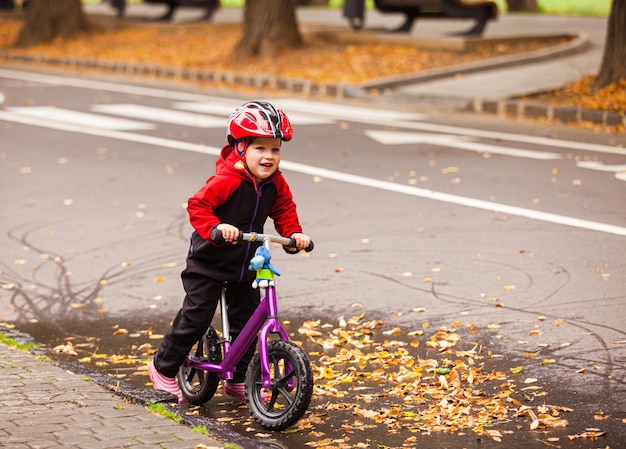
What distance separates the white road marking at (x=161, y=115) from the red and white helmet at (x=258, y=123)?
964 cm

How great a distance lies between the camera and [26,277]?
787cm

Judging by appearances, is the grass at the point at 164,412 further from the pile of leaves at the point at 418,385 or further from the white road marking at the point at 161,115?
the white road marking at the point at 161,115

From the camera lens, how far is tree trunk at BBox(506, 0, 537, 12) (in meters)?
36.0

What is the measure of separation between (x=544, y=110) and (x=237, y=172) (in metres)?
10.6

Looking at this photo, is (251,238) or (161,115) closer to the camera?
(251,238)

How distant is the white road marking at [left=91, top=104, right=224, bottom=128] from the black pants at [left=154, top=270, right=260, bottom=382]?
9359 millimetres

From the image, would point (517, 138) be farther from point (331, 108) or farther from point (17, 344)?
point (17, 344)

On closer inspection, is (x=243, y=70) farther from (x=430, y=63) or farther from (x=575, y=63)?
(x=575, y=63)

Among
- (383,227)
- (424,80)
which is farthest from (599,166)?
(424,80)

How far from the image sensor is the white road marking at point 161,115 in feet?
48.9

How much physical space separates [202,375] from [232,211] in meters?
0.96

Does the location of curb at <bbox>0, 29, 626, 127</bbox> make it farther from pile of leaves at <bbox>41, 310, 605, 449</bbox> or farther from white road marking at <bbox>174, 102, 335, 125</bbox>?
pile of leaves at <bbox>41, 310, 605, 449</bbox>

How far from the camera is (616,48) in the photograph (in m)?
15.5

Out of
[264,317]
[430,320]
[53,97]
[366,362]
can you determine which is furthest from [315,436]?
[53,97]
